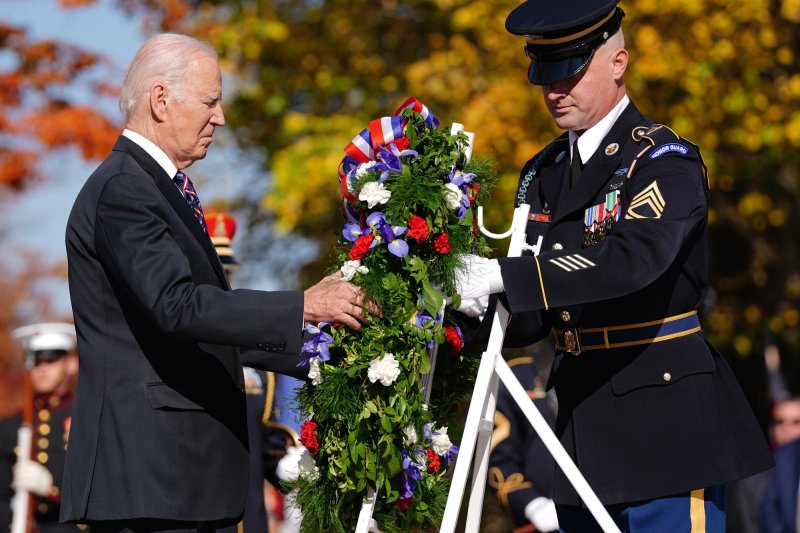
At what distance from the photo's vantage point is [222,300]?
12.4ft

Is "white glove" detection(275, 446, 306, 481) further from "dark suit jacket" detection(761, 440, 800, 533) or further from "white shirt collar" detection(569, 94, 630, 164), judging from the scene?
"dark suit jacket" detection(761, 440, 800, 533)

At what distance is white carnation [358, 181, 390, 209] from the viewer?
3.80m

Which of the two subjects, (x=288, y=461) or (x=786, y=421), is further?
(x=786, y=421)

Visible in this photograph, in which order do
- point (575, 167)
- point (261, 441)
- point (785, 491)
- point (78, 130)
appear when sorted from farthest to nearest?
point (78, 130)
point (785, 491)
point (261, 441)
point (575, 167)

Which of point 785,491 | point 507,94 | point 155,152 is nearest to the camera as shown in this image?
point 155,152

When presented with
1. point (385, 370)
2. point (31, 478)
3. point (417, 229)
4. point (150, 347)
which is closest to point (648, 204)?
point (417, 229)

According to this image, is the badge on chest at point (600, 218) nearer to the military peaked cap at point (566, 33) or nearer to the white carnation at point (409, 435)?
the military peaked cap at point (566, 33)

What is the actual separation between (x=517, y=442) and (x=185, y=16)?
303 inches

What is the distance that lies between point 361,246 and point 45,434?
434 cm

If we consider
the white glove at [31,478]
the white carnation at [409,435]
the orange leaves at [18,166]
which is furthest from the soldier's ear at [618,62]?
the orange leaves at [18,166]

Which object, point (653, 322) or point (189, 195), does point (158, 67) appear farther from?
point (653, 322)

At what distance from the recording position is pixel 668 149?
396 cm

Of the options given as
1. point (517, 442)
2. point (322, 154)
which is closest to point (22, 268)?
point (322, 154)

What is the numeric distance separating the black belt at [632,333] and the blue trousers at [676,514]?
0.48 metres
